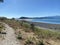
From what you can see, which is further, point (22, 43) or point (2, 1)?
point (2, 1)

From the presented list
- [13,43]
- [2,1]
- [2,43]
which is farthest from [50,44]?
[2,1]

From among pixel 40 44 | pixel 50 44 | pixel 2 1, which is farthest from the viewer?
pixel 2 1

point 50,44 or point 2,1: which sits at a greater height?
point 2,1

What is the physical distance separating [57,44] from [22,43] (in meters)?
3.21

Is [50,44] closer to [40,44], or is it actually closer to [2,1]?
[40,44]

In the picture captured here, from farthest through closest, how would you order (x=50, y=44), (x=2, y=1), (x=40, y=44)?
(x=2, y=1), (x=50, y=44), (x=40, y=44)

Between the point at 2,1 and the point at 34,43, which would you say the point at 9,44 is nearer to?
the point at 34,43

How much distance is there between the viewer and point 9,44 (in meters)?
11.9

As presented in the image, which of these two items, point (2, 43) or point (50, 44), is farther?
point (50, 44)

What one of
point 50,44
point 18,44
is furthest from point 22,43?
point 50,44

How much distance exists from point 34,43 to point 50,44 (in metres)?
1.50

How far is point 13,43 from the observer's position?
40.3 ft

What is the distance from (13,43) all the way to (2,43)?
85cm

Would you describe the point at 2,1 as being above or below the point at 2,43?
above
